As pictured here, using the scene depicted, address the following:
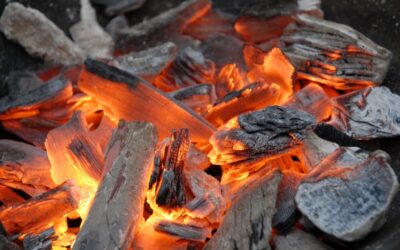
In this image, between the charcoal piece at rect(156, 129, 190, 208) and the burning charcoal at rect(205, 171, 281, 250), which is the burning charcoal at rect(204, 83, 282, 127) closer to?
the charcoal piece at rect(156, 129, 190, 208)

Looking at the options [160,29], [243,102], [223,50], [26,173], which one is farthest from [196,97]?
[26,173]

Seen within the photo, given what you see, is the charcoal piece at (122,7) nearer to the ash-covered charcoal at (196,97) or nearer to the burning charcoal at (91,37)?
the burning charcoal at (91,37)

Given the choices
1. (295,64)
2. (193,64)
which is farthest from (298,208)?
(193,64)

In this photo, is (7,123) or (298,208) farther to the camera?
(7,123)

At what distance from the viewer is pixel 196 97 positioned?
1.39m

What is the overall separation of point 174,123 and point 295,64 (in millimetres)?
401

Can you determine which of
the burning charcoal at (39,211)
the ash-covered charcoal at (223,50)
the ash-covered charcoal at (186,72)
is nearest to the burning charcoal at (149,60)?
the ash-covered charcoal at (186,72)

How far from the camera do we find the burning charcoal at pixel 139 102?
1.28m

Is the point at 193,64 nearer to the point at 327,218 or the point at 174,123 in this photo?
the point at 174,123

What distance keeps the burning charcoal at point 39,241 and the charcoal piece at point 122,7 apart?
930 mm

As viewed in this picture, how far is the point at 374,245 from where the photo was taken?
0.90m

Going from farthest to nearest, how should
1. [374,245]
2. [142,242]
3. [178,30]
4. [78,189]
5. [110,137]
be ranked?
[178,30] < [110,137] < [78,189] < [142,242] < [374,245]

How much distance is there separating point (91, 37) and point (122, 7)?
0.17 metres

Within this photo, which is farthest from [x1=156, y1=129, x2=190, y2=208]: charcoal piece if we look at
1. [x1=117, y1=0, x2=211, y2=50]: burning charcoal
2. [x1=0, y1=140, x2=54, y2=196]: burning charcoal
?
[x1=117, y1=0, x2=211, y2=50]: burning charcoal
